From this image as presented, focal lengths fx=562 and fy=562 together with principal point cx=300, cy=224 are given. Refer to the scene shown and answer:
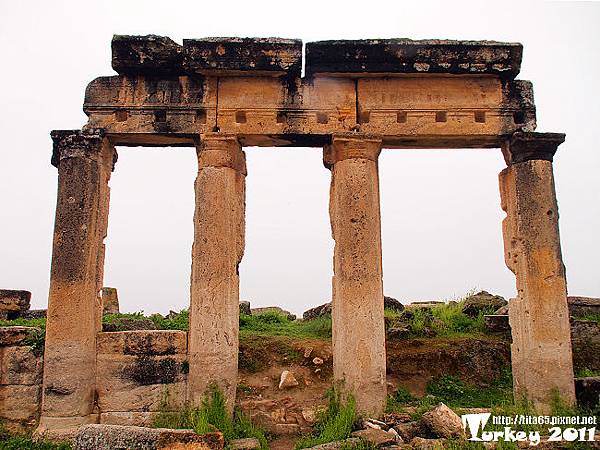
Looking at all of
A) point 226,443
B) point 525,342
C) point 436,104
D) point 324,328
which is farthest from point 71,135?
point 525,342

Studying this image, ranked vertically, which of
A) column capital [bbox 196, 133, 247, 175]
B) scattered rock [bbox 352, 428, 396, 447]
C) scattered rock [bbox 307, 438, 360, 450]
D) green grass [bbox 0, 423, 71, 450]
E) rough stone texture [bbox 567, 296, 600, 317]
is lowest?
green grass [bbox 0, 423, 71, 450]

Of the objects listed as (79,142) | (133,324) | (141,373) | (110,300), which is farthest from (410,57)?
(110,300)

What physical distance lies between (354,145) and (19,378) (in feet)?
19.5

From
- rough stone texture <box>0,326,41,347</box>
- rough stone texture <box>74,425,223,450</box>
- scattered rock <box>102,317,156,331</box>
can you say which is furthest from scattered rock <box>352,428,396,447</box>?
scattered rock <box>102,317,156,331</box>

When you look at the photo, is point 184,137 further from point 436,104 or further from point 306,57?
point 436,104

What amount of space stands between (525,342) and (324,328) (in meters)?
4.94

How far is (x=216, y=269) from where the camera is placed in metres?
8.12

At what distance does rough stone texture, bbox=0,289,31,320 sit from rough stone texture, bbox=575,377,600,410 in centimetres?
1144

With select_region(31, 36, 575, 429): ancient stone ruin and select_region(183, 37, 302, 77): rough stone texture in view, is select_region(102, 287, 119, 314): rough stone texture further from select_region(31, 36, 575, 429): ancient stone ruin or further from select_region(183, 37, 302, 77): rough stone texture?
select_region(183, 37, 302, 77): rough stone texture

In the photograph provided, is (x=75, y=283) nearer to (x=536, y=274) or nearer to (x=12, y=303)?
(x=12, y=303)

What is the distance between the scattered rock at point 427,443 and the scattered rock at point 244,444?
1.97 m

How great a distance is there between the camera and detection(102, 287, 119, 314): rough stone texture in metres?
14.8

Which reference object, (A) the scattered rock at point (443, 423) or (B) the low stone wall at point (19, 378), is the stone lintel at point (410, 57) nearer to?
(A) the scattered rock at point (443, 423)

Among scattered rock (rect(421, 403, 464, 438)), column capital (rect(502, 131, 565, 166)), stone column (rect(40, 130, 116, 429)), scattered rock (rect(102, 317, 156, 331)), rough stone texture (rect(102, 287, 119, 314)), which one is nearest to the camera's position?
scattered rock (rect(421, 403, 464, 438))
